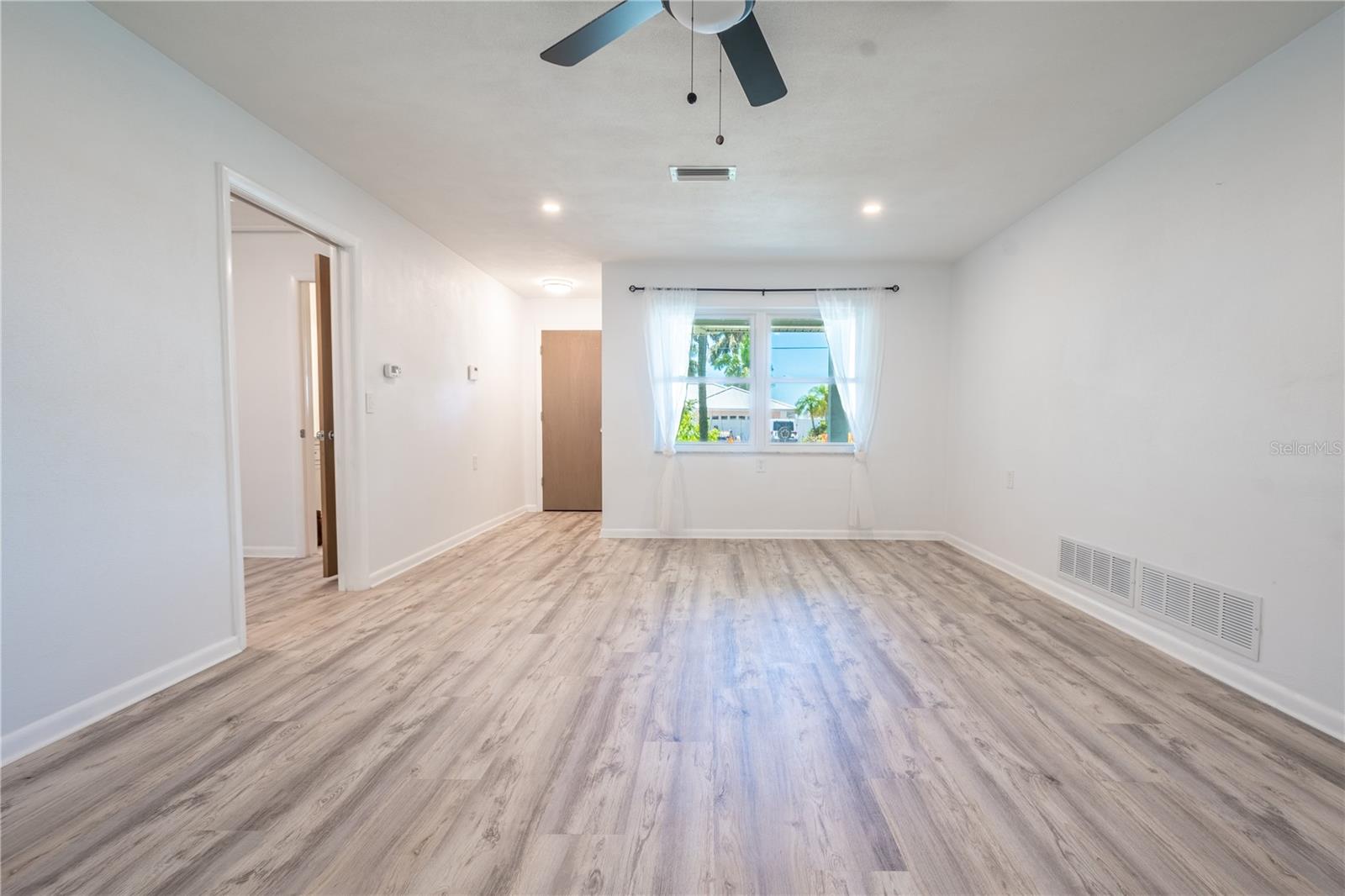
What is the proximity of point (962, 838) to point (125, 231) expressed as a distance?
3417 millimetres

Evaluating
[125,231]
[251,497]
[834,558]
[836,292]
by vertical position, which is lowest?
[834,558]

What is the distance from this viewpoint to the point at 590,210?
3.75 m

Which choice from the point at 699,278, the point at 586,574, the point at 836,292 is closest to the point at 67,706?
the point at 586,574

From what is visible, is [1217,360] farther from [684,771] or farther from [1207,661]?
[684,771]

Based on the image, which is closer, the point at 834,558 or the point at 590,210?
the point at 590,210

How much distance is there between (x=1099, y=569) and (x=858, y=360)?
257 centimetres

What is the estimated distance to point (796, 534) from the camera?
514cm

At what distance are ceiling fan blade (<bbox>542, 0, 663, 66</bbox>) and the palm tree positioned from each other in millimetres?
3823

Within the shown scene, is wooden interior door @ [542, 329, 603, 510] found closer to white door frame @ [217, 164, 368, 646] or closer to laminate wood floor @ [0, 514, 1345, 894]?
white door frame @ [217, 164, 368, 646]

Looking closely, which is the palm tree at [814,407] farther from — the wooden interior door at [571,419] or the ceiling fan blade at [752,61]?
the ceiling fan blade at [752,61]

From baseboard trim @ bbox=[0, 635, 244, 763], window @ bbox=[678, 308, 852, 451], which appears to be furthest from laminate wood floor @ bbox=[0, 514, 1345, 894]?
window @ bbox=[678, 308, 852, 451]

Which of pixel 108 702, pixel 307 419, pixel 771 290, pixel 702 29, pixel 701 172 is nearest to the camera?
pixel 702 29

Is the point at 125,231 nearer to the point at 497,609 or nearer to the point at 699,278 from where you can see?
the point at 497,609

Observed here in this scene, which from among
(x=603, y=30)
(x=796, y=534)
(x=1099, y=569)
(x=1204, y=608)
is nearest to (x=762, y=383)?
(x=796, y=534)
